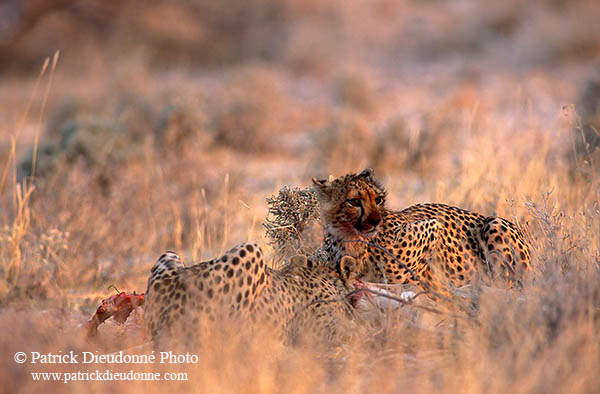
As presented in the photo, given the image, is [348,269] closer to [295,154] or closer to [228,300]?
[228,300]

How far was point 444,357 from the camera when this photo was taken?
125 inches

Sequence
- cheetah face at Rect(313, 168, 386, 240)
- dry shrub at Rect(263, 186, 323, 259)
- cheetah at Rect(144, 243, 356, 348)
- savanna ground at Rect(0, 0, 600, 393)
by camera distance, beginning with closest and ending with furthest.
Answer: savanna ground at Rect(0, 0, 600, 393)
cheetah at Rect(144, 243, 356, 348)
cheetah face at Rect(313, 168, 386, 240)
dry shrub at Rect(263, 186, 323, 259)

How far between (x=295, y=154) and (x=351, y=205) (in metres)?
7.86

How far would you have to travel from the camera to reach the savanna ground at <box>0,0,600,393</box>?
3.07 metres

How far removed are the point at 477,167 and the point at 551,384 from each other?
14.1ft

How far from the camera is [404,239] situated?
14.1ft

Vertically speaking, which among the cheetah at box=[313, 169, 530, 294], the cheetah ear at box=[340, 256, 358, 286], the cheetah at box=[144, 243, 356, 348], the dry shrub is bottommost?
the cheetah at box=[144, 243, 356, 348]

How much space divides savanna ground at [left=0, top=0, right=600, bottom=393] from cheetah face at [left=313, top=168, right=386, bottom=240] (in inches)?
30.3

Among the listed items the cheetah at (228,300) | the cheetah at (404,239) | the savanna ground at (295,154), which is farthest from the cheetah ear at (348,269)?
the savanna ground at (295,154)

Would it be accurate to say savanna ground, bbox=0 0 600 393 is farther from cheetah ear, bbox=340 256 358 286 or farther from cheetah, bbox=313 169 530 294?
cheetah ear, bbox=340 256 358 286

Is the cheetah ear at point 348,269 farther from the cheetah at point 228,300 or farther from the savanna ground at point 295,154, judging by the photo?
the savanna ground at point 295,154

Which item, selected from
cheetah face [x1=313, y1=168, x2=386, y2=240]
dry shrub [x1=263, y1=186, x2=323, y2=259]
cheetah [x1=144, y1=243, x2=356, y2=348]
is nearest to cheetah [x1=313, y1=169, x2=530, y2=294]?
cheetah face [x1=313, y1=168, x2=386, y2=240]

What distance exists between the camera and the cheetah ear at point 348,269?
419 cm

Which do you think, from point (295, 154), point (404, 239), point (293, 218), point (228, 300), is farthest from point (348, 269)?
point (295, 154)
